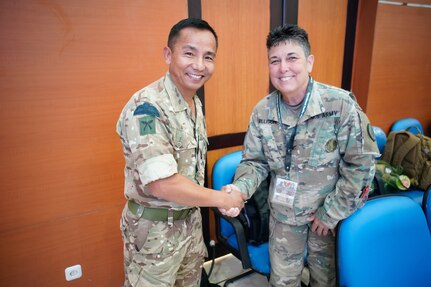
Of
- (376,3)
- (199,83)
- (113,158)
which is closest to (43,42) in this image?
(113,158)

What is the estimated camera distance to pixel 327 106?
1.31m

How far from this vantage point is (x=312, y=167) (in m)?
1.35

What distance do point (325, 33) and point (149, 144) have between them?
2.22 metres

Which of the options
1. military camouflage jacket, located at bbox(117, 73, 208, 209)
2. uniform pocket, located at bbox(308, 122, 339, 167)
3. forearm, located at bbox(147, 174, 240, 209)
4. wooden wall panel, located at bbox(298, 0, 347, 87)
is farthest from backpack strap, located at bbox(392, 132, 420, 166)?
forearm, located at bbox(147, 174, 240, 209)

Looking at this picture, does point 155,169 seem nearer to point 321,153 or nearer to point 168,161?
point 168,161

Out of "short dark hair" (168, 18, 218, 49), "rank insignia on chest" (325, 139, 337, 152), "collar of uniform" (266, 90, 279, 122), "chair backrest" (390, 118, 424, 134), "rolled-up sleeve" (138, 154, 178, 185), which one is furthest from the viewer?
"chair backrest" (390, 118, 424, 134)

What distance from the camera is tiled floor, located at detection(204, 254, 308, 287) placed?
2203mm

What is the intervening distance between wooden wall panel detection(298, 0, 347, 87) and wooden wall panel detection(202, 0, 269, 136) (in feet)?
1.49

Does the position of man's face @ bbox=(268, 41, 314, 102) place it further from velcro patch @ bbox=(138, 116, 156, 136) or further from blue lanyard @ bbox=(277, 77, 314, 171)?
velcro patch @ bbox=(138, 116, 156, 136)

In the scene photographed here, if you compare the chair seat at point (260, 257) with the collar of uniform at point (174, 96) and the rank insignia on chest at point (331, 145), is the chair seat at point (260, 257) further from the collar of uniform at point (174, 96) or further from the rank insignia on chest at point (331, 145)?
the collar of uniform at point (174, 96)

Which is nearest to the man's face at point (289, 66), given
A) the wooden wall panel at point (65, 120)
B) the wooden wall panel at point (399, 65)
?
the wooden wall panel at point (65, 120)

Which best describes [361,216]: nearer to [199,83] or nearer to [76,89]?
[199,83]

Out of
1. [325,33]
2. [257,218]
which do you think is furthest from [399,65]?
[257,218]

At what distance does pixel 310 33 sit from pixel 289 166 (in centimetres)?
162
